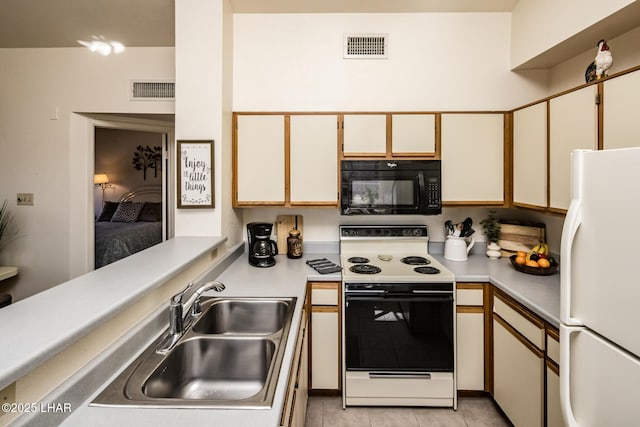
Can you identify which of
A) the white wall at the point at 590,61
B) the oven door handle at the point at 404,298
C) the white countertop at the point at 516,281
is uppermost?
the white wall at the point at 590,61

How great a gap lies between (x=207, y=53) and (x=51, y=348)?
2065 mm

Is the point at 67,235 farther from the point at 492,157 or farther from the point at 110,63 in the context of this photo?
the point at 492,157

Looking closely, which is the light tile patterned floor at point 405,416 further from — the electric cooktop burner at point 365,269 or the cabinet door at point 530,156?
the cabinet door at point 530,156

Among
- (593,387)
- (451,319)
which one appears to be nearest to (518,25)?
(451,319)

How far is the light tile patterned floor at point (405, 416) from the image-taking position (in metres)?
1.99

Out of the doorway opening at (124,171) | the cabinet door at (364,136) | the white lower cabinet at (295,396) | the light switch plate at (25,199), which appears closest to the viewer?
the white lower cabinet at (295,396)

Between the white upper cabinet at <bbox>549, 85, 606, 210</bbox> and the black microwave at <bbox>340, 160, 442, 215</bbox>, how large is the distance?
0.67m

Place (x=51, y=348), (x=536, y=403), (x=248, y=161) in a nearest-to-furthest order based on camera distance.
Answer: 1. (x=51, y=348)
2. (x=536, y=403)
3. (x=248, y=161)

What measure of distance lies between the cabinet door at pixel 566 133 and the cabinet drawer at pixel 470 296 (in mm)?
701

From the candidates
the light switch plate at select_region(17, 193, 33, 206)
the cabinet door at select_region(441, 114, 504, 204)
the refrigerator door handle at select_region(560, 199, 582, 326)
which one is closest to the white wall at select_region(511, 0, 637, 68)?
the cabinet door at select_region(441, 114, 504, 204)

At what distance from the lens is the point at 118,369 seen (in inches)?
41.1

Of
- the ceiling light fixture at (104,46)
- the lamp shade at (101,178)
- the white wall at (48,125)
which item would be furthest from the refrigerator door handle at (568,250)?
the lamp shade at (101,178)

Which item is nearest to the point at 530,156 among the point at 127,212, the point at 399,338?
the point at 399,338

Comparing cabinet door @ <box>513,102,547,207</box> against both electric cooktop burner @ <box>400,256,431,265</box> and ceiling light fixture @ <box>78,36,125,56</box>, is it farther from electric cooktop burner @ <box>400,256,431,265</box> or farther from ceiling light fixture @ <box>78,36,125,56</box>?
ceiling light fixture @ <box>78,36,125,56</box>
